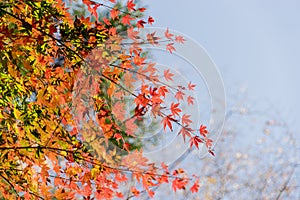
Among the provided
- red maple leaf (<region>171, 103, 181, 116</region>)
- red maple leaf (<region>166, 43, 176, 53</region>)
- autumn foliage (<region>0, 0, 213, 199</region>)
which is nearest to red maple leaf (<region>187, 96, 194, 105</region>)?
autumn foliage (<region>0, 0, 213, 199</region>)

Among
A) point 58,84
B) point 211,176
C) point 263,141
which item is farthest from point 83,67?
point 263,141

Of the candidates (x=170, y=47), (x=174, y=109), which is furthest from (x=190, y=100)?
(x=174, y=109)

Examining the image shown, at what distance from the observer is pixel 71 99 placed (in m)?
2.35

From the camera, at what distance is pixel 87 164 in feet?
8.46

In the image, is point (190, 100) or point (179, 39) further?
point (179, 39)

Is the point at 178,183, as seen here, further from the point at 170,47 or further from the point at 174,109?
the point at 170,47

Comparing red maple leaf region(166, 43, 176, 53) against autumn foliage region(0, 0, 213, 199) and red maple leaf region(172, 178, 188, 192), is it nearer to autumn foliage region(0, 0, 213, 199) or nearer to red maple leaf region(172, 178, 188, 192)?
autumn foliage region(0, 0, 213, 199)

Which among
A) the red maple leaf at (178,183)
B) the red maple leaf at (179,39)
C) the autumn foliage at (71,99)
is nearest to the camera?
the autumn foliage at (71,99)

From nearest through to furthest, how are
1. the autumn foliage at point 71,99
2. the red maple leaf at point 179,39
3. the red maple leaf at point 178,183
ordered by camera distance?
the autumn foliage at point 71,99
the red maple leaf at point 178,183
the red maple leaf at point 179,39

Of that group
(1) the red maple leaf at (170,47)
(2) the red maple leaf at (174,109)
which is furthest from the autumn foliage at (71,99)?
(1) the red maple leaf at (170,47)

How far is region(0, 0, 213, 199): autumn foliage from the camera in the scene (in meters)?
2.19

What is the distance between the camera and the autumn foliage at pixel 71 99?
2.19 meters

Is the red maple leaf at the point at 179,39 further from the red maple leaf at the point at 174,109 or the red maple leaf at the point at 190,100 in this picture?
the red maple leaf at the point at 174,109

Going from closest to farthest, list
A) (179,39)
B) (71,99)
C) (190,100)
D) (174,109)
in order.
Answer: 1. (174,109)
2. (71,99)
3. (190,100)
4. (179,39)
